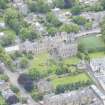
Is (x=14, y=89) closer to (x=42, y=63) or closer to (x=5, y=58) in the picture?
(x=5, y=58)

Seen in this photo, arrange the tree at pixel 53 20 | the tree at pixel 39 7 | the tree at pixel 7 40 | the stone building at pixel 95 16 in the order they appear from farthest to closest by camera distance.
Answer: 1. the tree at pixel 39 7
2. the stone building at pixel 95 16
3. the tree at pixel 53 20
4. the tree at pixel 7 40

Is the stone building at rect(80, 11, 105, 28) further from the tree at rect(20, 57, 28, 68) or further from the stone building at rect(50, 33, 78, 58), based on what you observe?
the tree at rect(20, 57, 28, 68)

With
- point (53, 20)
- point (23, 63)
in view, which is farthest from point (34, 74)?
point (53, 20)

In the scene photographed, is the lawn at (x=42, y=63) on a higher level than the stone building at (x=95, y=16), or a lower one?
lower

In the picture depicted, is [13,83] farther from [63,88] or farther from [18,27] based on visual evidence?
→ [18,27]

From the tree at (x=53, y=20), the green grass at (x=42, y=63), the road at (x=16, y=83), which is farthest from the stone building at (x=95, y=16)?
the road at (x=16, y=83)

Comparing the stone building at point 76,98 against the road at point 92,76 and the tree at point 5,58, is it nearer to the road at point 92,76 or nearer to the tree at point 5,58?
the road at point 92,76
